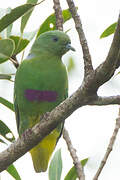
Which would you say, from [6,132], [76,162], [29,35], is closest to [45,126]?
[76,162]

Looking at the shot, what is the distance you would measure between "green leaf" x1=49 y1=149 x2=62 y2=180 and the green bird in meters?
0.41

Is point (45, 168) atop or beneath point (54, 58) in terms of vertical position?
beneath

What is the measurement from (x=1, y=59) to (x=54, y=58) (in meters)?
Answer: 0.87

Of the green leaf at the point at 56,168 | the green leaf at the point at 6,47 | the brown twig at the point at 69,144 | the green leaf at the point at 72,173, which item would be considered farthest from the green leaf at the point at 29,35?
the green leaf at the point at 72,173

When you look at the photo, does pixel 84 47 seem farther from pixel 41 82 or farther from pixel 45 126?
pixel 41 82

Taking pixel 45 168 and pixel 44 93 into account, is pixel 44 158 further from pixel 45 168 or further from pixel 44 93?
pixel 44 93

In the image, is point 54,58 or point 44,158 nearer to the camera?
point 54,58

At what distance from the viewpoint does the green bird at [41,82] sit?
3.75 m

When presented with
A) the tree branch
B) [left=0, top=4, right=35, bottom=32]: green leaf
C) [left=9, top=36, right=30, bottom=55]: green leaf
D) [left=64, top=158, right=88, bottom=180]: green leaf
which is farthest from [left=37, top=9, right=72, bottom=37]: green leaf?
the tree branch

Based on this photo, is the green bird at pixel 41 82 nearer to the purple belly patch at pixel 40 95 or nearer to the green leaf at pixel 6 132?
the purple belly patch at pixel 40 95

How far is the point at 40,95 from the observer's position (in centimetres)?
375

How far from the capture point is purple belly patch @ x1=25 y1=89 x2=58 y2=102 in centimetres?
374

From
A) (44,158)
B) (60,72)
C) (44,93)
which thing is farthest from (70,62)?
(44,158)

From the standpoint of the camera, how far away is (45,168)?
4262 millimetres
